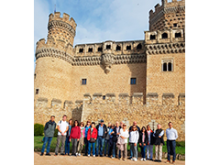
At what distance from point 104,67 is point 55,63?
641 cm

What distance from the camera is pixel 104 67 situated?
24.0 metres

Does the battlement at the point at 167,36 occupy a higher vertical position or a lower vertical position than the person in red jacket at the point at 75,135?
higher

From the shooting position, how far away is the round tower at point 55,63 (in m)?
21.2

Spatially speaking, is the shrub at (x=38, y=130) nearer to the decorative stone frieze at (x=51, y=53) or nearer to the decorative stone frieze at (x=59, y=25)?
the decorative stone frieze at (x=51, y=53)

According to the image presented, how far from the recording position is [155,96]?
13.6 metres

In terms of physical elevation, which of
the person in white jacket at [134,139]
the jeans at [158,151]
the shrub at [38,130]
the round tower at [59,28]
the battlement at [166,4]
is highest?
the battlement at [166,4]

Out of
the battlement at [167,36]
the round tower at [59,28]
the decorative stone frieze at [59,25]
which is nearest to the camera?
the battlement at [167,36]

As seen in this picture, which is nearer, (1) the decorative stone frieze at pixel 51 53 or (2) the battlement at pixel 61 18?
(1) the decorative stone frieze at pixel 51 53

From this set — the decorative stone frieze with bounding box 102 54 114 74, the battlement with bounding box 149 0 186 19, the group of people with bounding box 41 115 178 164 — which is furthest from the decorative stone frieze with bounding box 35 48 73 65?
the group of people with bounding box 41 115 178 164

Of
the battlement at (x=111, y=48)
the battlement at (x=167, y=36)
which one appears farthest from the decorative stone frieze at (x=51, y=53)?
the battlement at (x=167, y=36)

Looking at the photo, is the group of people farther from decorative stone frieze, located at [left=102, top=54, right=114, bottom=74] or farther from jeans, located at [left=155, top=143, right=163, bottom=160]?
decorative stone frieze, located at [left=102, top=54, right=114, bottom=74]

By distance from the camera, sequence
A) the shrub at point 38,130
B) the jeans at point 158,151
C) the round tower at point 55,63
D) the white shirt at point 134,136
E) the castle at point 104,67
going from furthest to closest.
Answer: the round tower at point 55,63 < the castle at point 104,67 < the shrub at point 38,130 < the white shirt at point 134,136 < the jeans at point 158,151
